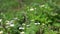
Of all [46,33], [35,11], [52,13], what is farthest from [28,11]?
[46,33]

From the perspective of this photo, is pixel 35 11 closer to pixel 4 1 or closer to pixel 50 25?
pixel 50 25

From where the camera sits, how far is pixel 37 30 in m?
6.57

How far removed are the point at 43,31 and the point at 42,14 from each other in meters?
1.39

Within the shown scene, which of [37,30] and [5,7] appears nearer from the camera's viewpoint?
[37,30]

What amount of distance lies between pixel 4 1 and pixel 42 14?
8.71 ft

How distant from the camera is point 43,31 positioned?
667cm

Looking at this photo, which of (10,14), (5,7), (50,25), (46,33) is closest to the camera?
(46,33)

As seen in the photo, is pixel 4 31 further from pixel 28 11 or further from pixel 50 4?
pixel 50 4

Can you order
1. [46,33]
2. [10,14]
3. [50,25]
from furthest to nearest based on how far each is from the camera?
[10,14] < [50,25] < [46,33]

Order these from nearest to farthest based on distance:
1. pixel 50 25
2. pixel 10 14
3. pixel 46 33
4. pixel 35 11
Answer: pixel 46 33 < pixel 50 25 < pixel 35 11 < pixel 10 14

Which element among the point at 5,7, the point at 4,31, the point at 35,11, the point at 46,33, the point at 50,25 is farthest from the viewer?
the point at 5,7

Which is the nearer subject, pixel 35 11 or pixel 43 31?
pixel 43 31

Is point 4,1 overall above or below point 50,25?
above

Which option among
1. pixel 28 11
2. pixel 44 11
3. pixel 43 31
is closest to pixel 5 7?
pixel 28 11
